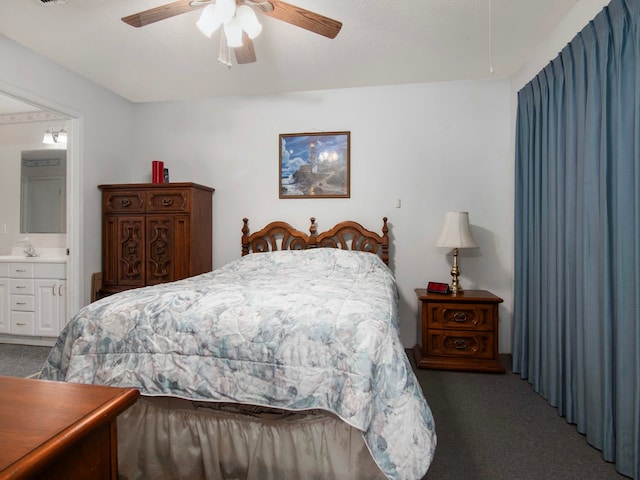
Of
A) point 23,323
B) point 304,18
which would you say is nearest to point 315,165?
point 304,18

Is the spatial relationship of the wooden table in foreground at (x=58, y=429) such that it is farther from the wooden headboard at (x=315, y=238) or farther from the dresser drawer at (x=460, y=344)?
the wooden headboard at (x=315, y=238)

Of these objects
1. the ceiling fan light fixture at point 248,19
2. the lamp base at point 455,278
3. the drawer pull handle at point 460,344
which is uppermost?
the ceiling fan light fixture at point 248,19

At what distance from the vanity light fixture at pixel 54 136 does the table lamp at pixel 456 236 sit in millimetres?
4179

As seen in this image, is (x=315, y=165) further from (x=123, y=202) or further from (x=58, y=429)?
(x=58, y=429)

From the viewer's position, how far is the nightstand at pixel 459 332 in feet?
9.47

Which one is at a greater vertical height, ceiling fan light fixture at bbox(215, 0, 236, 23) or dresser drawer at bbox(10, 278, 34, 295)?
ceiling fan light fixture at bbox(215, 0, 236, 23)

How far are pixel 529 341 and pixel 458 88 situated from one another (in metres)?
2.32

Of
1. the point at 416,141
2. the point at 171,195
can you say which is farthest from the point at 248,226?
the point at 416,141

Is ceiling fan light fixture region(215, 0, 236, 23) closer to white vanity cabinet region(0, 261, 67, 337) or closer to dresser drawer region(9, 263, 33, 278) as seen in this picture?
white vanity cabinet region(0, 261, 67, 337)

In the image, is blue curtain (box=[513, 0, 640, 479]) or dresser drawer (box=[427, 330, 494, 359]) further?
dresser drawer (box=[427, 330, 494, 359])

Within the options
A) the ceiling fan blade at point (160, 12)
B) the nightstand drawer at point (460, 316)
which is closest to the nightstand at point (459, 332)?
the nightstand drawer at point (460, 316)

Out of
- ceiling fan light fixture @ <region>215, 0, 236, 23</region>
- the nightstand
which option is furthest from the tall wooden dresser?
the nightstand

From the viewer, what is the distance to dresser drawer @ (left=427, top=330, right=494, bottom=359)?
9.54 ft

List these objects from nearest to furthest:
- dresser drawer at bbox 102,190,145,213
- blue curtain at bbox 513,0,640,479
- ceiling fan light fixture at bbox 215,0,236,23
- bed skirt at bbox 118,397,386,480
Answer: bed skirt at bbox 118,397,386,480, blue curtain at bbox 513,0,640,479, ceiling fan light fixture at bbox 215,0,236,23, dresser drawer at bbox 102,190,145,213
